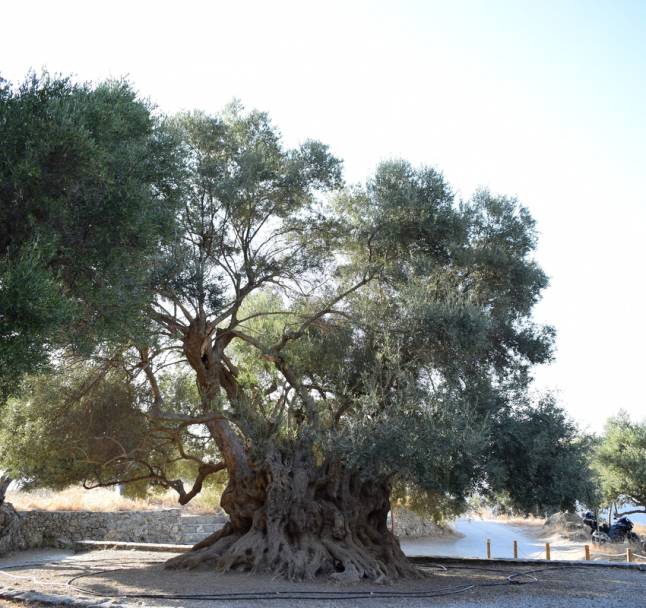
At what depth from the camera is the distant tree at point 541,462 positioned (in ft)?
47.4

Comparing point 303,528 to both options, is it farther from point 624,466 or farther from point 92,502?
point 624,466

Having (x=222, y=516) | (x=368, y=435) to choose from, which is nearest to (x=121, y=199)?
(x=368, y=435)

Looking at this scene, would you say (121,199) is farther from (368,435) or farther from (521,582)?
(521,582)

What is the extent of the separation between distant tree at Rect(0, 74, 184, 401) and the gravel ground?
416 cm

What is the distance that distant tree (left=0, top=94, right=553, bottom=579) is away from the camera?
45.4 feet

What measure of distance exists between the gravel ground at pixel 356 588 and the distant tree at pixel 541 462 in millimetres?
1673

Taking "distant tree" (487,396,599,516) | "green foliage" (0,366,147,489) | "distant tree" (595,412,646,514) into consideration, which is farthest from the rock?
"distant tree" (595,412,646,514)

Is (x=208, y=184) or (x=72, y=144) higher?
(x=208, y=184)

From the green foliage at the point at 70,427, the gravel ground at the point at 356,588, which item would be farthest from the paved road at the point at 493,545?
the green foliage at the point at 70,427

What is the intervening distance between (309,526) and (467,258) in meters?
7.00

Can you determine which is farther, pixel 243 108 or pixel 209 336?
pixel 243 108

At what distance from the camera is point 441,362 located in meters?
14.6

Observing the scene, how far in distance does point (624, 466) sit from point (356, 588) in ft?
83.2

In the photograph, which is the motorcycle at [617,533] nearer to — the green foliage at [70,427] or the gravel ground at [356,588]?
the gravel ground at [356,588]
